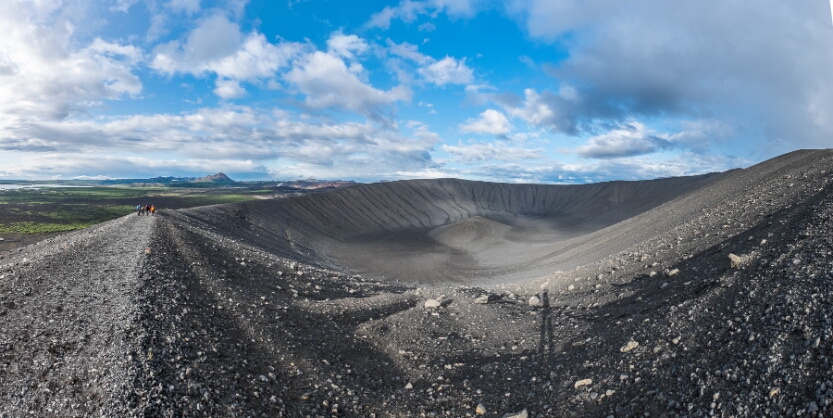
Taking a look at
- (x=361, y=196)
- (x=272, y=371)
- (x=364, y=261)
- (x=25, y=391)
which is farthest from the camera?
(x=361, y=196)

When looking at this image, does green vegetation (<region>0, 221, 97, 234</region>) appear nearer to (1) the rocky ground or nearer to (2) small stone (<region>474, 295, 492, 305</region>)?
(1) the rocky ground

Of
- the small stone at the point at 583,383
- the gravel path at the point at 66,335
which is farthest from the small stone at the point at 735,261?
the gravel path at the point at 66,335

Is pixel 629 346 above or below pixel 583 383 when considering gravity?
above

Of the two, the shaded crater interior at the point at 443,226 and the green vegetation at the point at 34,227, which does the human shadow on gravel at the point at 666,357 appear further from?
the green vegetation at the point at 34,227

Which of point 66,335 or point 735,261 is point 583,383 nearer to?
point 735,261

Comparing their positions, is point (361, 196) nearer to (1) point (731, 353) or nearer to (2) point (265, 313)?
(2) point (265, 313)

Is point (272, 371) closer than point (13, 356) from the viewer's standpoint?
No

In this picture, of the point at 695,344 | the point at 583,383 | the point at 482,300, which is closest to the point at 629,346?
the point at 695,344

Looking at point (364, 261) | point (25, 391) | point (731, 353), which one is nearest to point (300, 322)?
point (25, 391)
